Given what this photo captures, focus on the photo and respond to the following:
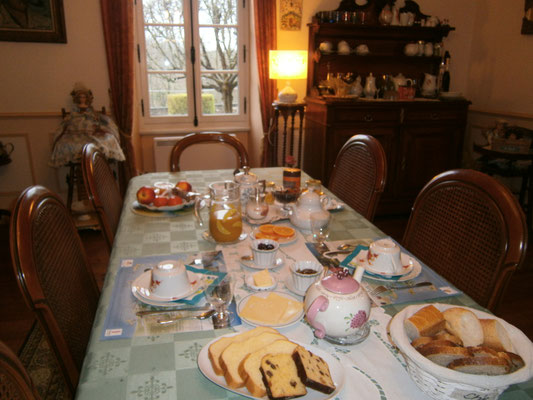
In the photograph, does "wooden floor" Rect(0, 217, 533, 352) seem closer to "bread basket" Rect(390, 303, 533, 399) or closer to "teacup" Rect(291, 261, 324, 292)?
"teacup" Rect(291, 261, 324, 292)

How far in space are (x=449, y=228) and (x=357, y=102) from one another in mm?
2085

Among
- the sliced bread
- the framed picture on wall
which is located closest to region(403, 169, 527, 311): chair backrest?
the sliced bread

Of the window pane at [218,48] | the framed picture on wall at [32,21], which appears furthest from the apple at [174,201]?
the window pane at [218,48]

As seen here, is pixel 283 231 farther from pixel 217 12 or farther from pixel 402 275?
pixel 217 12

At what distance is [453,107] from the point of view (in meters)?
3.37

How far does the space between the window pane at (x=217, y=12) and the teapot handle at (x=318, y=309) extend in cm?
337

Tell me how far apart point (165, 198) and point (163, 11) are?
2.58 metres

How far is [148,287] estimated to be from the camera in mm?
987

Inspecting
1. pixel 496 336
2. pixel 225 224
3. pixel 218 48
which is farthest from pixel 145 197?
pixel 218 48

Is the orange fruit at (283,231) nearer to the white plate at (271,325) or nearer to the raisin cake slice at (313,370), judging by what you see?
the white plate at (271,325)

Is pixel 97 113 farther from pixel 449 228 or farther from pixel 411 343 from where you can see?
pixel 411 343

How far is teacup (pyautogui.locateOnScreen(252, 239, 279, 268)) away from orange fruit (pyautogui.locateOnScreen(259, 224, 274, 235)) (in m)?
0.18

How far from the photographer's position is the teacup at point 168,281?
946 mm

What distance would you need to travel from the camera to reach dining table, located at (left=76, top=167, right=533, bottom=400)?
2.29 feet
